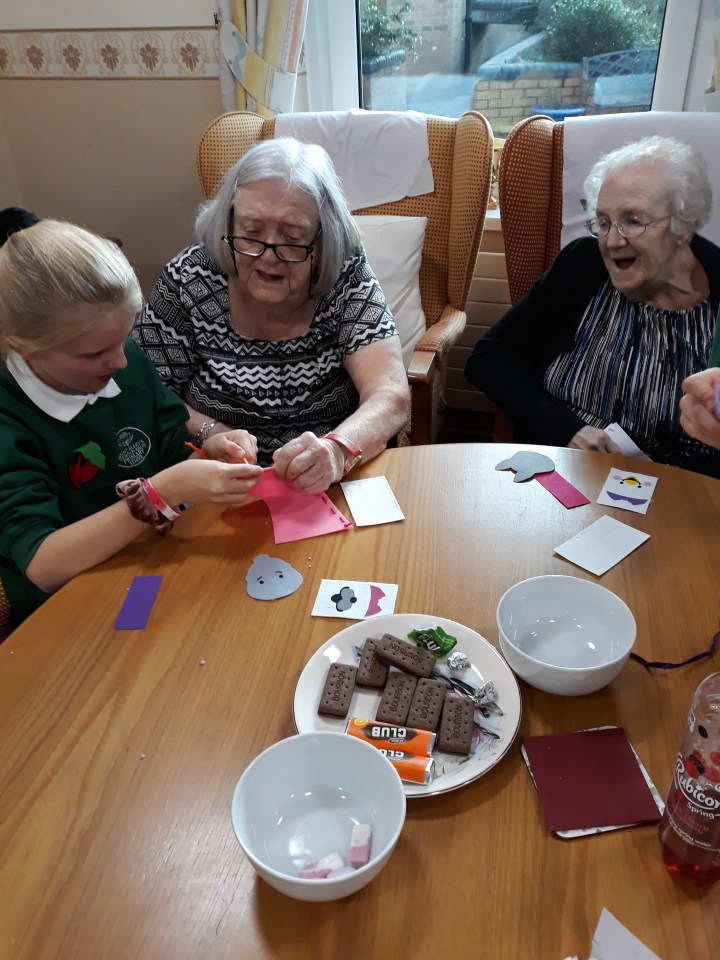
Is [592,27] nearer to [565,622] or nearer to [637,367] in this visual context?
[637,367]

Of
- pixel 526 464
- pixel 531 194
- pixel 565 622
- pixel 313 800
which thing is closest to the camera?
pixel 313 800

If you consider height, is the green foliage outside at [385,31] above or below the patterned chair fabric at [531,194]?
above

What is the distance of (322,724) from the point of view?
0.86 m

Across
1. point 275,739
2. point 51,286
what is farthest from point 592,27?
point 275,739

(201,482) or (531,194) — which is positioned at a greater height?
(531,194)

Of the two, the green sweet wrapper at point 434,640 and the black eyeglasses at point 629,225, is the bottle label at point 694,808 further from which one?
the black eyeglasses at point 629,225

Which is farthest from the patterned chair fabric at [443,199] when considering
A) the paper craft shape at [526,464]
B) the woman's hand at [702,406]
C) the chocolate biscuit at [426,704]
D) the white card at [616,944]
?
the white card at [616,944]

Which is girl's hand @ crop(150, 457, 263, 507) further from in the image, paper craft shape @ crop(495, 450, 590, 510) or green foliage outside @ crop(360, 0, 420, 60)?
green foliage outside @ crop(360, 0, 420, 60)

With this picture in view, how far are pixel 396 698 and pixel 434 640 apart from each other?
4.3 inches

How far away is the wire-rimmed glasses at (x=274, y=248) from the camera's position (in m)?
1.57

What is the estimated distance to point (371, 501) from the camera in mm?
1263

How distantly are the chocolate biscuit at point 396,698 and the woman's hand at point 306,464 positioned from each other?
18.1 inches

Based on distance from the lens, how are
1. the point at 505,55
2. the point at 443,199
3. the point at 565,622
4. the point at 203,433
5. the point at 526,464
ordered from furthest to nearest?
the point at 505,55, the point at 443,199, the point at 203,433, the point at 526,464, the point at 565,622

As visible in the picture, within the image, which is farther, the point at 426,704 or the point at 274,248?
the point at 274,248
